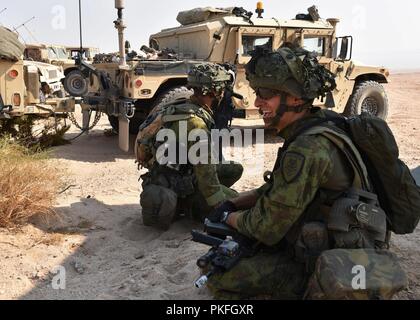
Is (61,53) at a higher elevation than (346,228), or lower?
higher

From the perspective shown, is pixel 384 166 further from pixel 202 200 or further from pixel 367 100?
pixel 367 100

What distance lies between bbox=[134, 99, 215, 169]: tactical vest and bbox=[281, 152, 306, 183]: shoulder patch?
5.28ft

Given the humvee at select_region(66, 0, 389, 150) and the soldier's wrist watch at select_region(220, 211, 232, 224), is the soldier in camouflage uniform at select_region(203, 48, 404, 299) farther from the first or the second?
the humvee at select_region(66, 0, 389, 150)

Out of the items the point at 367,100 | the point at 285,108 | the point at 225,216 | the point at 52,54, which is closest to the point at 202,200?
the point at 225,216

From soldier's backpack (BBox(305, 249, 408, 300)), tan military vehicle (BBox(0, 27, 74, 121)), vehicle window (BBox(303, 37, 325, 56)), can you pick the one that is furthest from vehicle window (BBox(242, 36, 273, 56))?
soldier's backpack (BBox(305, 249, 408, 300))

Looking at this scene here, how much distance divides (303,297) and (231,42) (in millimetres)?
5870

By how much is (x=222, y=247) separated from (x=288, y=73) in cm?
93

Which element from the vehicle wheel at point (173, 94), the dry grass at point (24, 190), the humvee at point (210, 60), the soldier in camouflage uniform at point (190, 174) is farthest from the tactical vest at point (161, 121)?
the vehicle wheel at point (173, 94)

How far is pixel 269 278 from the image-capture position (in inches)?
97.2

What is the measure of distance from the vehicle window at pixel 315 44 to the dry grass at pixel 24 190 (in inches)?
213

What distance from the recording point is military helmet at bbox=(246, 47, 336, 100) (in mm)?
2408
